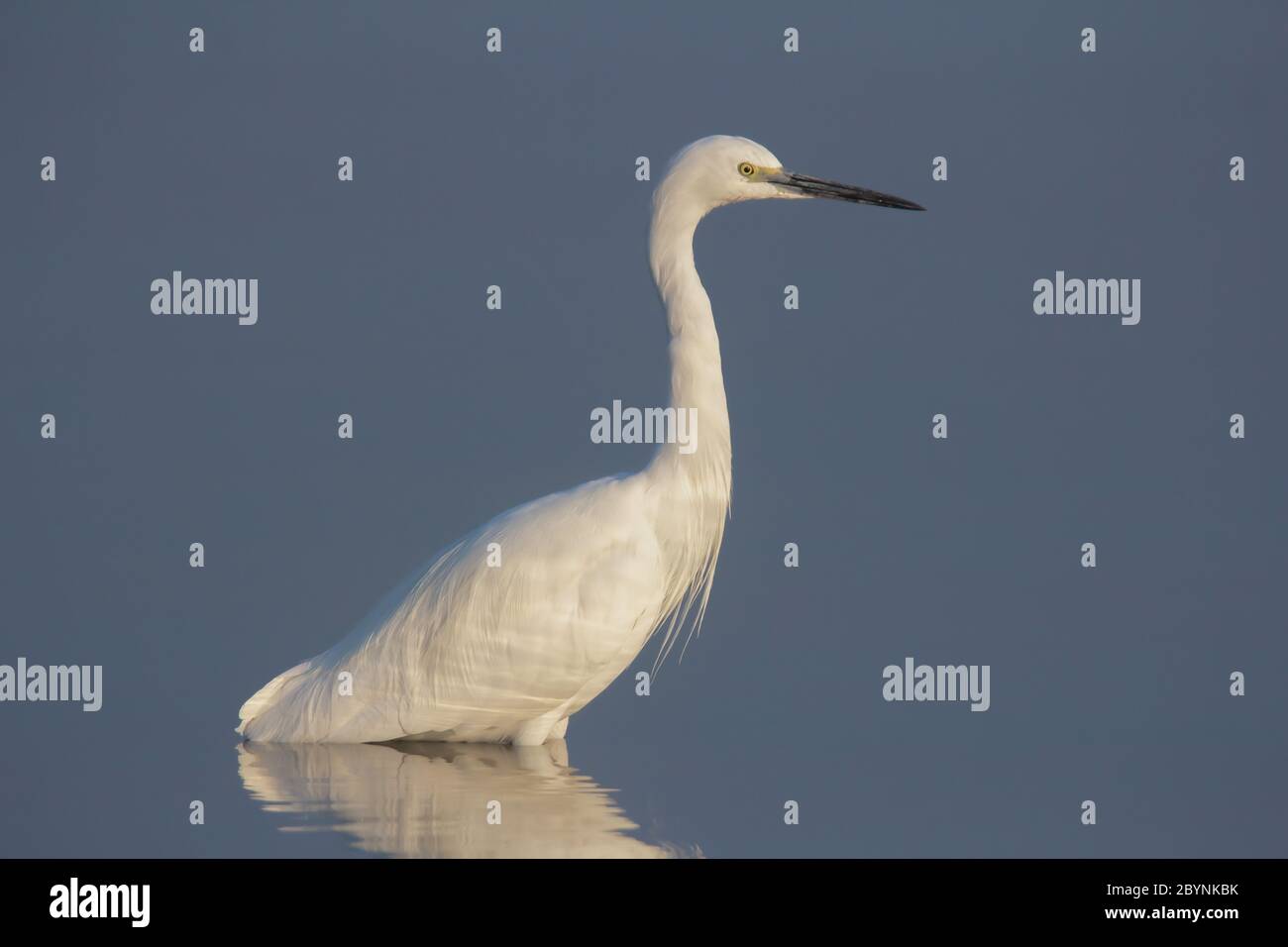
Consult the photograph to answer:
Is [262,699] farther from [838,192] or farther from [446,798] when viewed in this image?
[838,192]

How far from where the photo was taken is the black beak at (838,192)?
8867 millimetres

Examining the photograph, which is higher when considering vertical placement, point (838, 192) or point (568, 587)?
point (838, 192)

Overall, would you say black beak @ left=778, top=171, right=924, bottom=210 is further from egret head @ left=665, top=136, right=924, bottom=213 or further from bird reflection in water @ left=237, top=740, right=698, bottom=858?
bird reflection in water @ left=237, top=740, right=698, bottom=858

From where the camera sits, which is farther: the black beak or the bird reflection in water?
the black beak

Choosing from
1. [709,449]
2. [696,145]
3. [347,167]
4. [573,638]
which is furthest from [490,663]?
[347,167]

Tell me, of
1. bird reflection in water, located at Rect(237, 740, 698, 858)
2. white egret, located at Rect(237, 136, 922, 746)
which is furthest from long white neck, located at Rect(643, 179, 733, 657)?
bird reflection in water, located at Rect(237, 740, 698, 858)

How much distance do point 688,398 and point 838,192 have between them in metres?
1.20

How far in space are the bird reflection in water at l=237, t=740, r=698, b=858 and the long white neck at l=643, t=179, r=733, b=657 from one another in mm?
1128

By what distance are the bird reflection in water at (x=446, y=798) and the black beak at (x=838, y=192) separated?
2.70m

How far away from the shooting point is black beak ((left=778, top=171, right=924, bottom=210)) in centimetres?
887

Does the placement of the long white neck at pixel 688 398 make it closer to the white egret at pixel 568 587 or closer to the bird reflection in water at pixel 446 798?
the white egret at pixel 568 587

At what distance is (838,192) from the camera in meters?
8.95

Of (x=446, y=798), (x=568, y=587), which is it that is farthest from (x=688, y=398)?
(x=446, y=798)

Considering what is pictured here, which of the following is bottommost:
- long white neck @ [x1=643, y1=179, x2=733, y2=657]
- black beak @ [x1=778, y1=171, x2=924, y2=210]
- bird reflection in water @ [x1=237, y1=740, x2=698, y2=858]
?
bird reflection in water @ [x1=237, y1=740, x2=698, y2=858]
